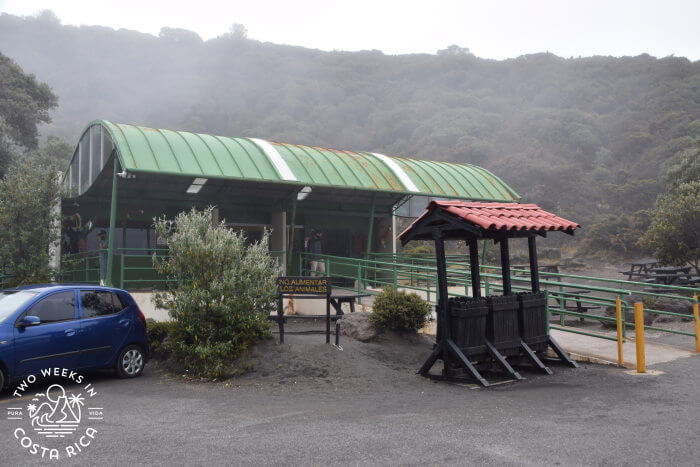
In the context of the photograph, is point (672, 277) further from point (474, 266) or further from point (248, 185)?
point (248, 185)

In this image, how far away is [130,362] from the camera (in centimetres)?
859

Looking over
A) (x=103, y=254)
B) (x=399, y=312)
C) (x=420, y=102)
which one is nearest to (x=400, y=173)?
(x=399, y=312)

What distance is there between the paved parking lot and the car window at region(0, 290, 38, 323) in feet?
3.77

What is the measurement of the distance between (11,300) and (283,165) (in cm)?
852

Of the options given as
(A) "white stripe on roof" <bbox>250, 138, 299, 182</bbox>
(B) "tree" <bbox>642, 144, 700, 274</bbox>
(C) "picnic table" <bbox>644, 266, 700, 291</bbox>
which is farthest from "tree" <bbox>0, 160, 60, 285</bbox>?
(B) "tree" <bbox>642, 144, 700, 274</bbox>

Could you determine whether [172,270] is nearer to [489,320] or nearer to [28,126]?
[489,320]

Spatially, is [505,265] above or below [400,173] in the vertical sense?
below

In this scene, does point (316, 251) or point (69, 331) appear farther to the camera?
point (316, 251)

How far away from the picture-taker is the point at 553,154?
58.1 m

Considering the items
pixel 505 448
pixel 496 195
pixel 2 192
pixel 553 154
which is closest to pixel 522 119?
A: pixel 553 154

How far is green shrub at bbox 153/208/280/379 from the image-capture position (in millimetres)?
8453

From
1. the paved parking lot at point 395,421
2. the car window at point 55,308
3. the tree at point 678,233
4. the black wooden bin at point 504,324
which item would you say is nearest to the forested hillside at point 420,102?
the tree at point 678,233

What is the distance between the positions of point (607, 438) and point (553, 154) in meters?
57.1

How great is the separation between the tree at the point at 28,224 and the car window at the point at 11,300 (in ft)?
20.0
